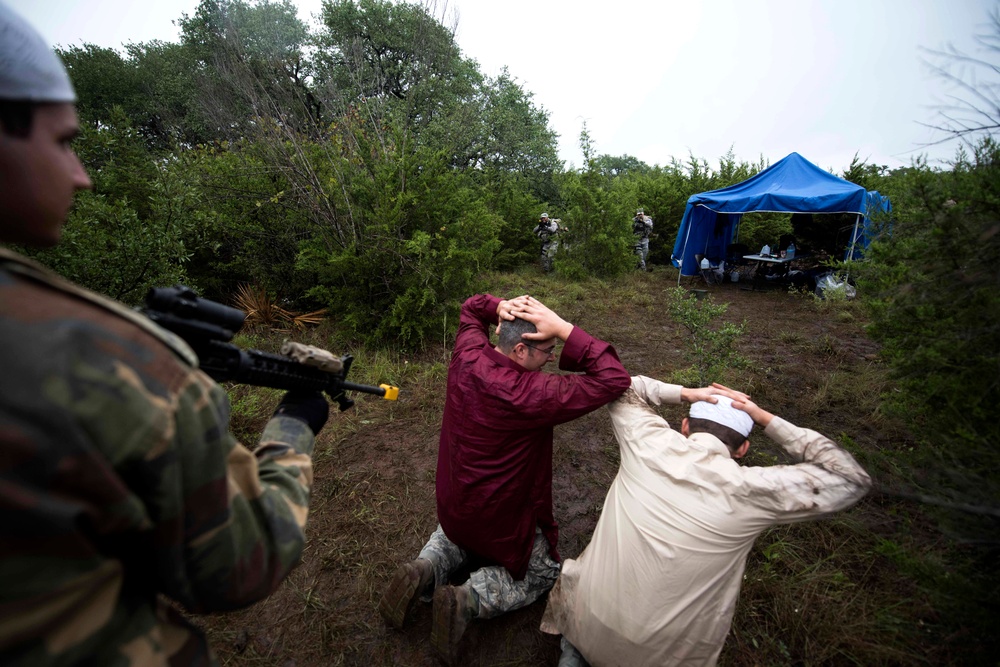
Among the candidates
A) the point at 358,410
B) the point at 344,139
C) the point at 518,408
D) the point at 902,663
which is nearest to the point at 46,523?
the point at 518,408

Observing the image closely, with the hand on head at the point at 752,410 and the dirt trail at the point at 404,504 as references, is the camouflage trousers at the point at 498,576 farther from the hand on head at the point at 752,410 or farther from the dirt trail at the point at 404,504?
the hand on head at the point at 752,410

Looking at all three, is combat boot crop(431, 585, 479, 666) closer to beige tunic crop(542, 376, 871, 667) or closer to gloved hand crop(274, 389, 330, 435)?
beige tunic crop(542, 376, 871, 667)

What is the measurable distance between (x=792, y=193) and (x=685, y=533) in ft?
31.0

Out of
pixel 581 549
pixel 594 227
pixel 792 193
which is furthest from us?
pixel 594 227

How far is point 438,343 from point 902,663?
488 centimetres

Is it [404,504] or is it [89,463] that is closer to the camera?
[89,463]

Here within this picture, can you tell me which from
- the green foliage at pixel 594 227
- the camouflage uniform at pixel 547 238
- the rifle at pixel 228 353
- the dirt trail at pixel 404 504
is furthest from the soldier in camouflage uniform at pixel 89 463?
the camouflage uniform at pixel 547 238

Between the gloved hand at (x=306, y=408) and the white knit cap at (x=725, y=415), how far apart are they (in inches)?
57.0

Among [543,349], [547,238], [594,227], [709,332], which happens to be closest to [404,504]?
[543,349]

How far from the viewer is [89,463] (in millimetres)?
595

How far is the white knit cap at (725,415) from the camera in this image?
1754mm

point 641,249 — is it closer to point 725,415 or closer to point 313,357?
point 725,415

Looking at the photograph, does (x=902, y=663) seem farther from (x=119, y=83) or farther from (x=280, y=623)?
(x=119, y=83)

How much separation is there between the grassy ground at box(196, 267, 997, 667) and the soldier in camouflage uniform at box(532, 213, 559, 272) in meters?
7.02
